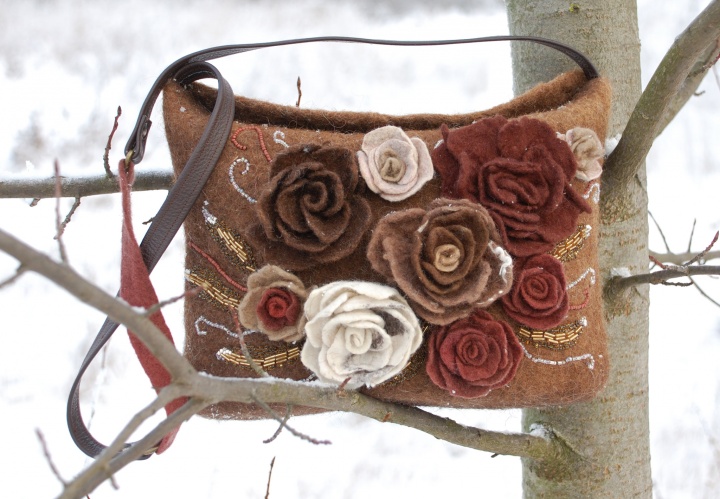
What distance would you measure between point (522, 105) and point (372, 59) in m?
1.45

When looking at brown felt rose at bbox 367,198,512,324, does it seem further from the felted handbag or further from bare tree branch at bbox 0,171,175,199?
bare tree branch at bbox 0,171,175,199

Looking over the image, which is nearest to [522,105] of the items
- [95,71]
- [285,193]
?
[285,193]

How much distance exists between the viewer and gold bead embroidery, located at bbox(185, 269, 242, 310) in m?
0.77

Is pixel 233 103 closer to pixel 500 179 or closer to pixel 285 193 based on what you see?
pixel 285 193

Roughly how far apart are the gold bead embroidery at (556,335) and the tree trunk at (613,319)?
0.19 metres

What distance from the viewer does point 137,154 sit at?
79 cm

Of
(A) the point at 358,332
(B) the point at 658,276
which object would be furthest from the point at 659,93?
(A) the point at 358,332

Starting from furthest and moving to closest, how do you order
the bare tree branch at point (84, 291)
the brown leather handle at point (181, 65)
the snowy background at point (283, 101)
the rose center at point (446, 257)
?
the snowy background at point (283, 101)
the brown leather handle at point (181, 65)
the rose center at point (446, 257)
the bare tree branch at point (84, 291)

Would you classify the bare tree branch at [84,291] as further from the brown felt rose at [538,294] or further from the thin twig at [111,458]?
the brown felt rose at [538,294]

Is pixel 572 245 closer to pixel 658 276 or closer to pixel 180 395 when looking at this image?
pixel 658 276

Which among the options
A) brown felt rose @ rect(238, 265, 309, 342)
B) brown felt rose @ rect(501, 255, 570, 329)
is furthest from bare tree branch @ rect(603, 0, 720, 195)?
brown felt rose @ rect(238, 265, 309, 342)

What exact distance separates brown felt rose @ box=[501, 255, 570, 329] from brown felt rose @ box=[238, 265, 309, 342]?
0.22m

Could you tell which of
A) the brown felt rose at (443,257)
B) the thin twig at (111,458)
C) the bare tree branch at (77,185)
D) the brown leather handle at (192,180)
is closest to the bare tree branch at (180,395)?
the thin twig at (111,458)

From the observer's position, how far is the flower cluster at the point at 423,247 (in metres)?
0.69
